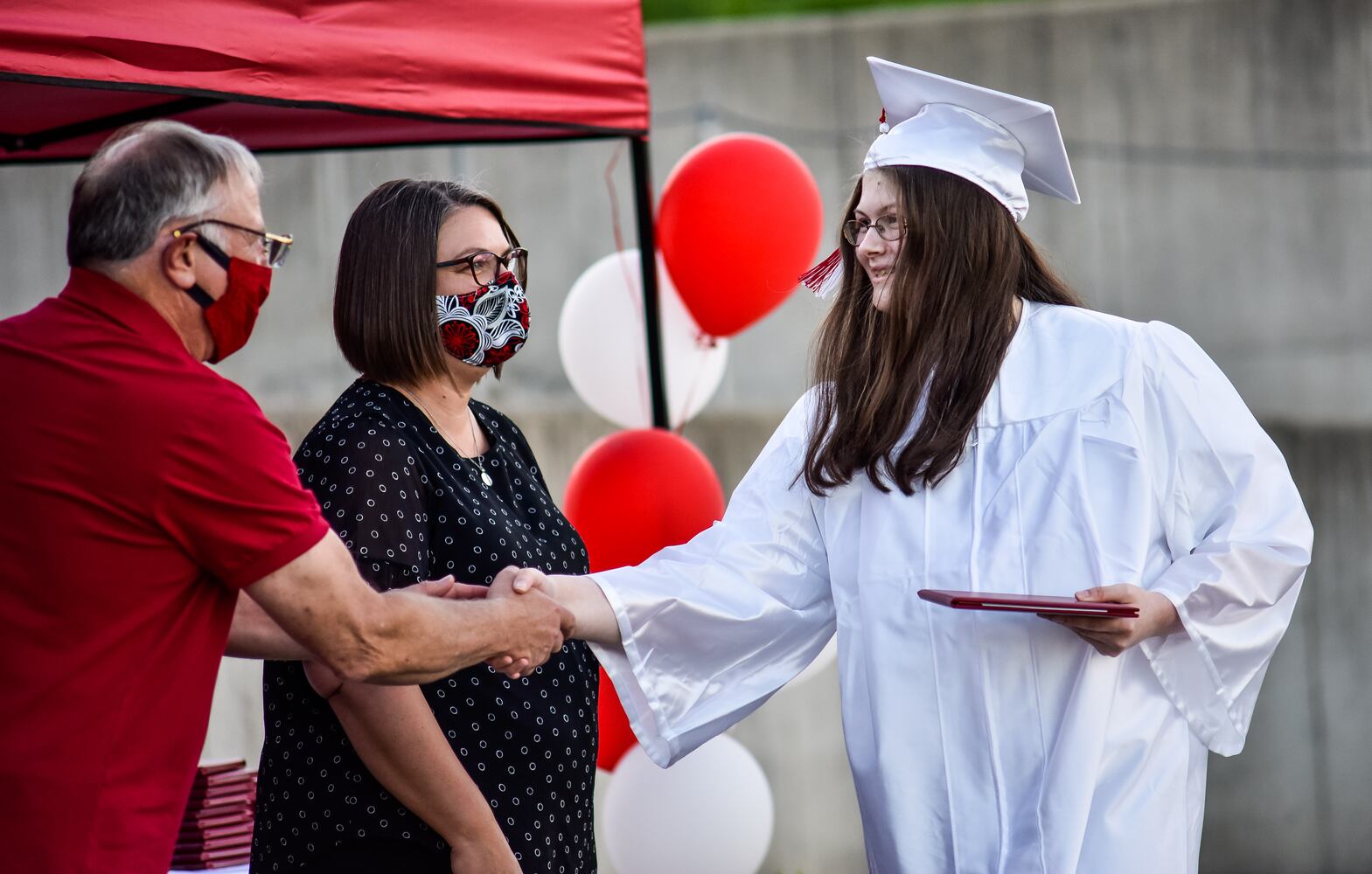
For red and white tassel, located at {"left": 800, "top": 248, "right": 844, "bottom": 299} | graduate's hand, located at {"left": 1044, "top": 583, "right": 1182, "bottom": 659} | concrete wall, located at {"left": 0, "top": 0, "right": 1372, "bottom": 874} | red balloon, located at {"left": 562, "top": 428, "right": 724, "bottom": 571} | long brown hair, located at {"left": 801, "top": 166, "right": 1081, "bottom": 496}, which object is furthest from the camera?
concrete wall, located at {"left": 0, "top": 0, "right": 1372, "bottom": 874}

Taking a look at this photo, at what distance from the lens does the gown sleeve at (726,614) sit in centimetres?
250

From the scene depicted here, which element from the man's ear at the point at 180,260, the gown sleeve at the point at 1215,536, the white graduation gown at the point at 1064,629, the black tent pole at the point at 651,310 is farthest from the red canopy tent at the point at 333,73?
the gown sleeve at the point at 1215,536

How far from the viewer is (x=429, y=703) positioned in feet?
7.42

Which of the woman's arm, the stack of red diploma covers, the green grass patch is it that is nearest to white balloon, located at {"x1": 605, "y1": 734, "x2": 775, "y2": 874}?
the stack of red diploma covers

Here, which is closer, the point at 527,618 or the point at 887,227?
the point at 527,618

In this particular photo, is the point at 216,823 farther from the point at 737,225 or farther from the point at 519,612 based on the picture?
the point at 737,225

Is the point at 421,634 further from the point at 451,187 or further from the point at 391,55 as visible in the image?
the point at 391,55

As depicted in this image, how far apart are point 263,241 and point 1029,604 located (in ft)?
3.89

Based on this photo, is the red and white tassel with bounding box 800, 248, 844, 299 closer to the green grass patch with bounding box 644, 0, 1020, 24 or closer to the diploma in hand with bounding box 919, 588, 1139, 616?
the diploma in hand with bounding box 919, 588, 1139, 616

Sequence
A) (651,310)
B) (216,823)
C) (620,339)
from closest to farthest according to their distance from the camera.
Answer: (216,823)
(651,310)
(620,339)

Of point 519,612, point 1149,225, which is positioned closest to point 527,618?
point 519,612

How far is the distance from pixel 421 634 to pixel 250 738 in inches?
157

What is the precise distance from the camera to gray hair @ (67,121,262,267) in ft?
5.94

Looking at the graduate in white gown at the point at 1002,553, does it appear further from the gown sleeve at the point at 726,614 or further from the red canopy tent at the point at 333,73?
the red canopy tent at the point at 333,73
